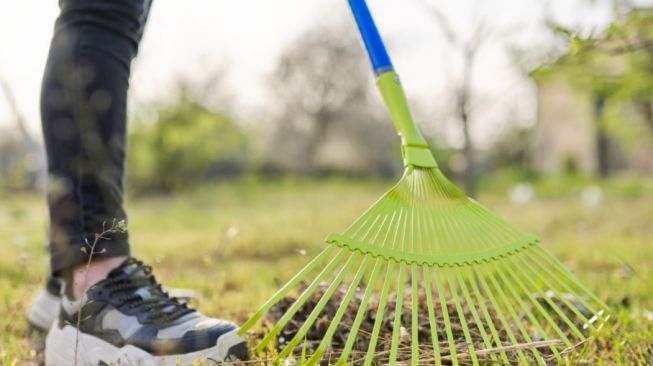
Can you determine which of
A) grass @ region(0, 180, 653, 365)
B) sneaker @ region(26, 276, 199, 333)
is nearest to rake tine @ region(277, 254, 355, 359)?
grass @ region(0, 180, 653, 365)

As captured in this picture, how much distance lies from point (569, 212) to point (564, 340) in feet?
16.9

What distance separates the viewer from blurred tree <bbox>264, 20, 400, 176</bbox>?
50.5ft

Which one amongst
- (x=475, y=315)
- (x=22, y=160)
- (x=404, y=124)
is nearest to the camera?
(x=475, y=315)

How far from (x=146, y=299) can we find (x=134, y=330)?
8 cm

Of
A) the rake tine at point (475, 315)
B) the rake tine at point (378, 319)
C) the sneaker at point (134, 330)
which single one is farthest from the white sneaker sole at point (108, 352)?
the rake tine at point (475, 315)

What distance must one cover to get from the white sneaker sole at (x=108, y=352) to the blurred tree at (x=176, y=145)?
9721mm

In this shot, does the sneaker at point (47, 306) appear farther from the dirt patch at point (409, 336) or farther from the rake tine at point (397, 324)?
the rake tine at point (397, 324)

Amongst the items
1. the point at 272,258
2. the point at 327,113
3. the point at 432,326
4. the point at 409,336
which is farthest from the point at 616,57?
the point at 327,113

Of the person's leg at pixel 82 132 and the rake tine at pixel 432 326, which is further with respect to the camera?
the person's leg at pixel 82 132

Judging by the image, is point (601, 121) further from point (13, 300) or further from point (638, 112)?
point (13, 300)

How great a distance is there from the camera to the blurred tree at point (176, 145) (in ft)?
36.3

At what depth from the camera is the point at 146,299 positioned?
1292 mm

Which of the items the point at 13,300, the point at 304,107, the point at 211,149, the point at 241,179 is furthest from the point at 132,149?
the point at 13,300

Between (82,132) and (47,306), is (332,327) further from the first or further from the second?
(47,306)
